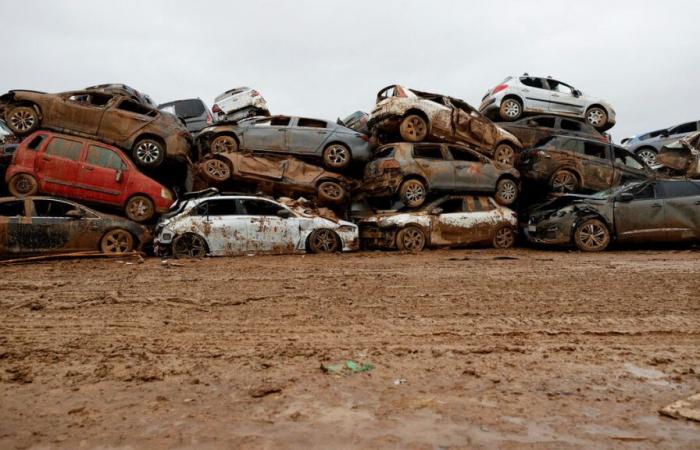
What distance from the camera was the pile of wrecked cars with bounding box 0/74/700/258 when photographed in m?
9.52

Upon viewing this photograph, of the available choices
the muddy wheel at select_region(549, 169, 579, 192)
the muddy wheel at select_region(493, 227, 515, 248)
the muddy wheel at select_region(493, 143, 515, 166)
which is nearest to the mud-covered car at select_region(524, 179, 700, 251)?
the muddy wheel at select_region(493, 227, 515, 248)

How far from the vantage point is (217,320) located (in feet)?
15.8

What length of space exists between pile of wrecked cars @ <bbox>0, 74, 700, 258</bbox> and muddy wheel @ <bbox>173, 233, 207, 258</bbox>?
28mm

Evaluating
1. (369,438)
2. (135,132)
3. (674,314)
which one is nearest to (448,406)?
(369,438)

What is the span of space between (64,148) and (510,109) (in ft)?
40.4

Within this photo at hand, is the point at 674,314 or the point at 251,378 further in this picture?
the point at 674,314

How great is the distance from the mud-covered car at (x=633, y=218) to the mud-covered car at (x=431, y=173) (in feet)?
6.05

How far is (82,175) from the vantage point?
10.2 metres

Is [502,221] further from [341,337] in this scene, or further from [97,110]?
[97,110]

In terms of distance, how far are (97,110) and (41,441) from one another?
1035 centimetres

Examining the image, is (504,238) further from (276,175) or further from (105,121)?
(105,121)

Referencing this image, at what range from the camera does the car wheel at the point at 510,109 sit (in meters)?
14.9

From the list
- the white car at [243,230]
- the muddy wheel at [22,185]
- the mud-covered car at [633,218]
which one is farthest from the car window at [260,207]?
the mud-covered car at [633,218]

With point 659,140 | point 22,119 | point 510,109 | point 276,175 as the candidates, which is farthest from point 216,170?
point 659,140
